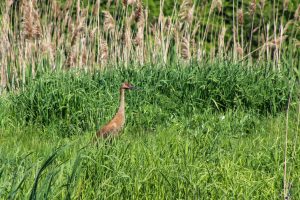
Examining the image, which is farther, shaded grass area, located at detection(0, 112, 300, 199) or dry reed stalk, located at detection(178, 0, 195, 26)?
dry reed stalk, located at detection(178, 0, 195, 26)

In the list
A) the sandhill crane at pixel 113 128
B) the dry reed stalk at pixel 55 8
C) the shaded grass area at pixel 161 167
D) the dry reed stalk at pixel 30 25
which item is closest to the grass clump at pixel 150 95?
the dry reed stalk at pixel 30 25

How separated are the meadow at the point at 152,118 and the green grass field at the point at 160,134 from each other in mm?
13

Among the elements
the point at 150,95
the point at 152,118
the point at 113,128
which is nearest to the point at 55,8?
the point at 150,95

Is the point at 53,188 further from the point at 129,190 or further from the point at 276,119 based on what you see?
the point at 276,119

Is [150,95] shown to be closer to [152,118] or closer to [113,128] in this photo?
[152,118]

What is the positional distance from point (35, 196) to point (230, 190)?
1.56 meters

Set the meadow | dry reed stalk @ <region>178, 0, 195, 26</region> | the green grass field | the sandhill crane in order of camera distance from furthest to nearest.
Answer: dry reed stalk @ <region>178, 0, 195, 26</region> < the sandhill crane < the meadow < the green grass field

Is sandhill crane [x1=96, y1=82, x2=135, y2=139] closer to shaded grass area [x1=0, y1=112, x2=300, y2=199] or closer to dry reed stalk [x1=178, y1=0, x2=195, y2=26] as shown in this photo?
shaded grass area [x1=0, y1=112, x2=300, y2=199]

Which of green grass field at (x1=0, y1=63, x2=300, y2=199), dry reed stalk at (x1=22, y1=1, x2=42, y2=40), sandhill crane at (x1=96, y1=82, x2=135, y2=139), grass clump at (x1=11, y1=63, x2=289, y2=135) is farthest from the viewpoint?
dry reed stalk at (x1=22, y1=1, x2=42, y2=40)

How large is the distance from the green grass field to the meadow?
0.01 metres

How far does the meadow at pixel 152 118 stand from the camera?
4.88 meters

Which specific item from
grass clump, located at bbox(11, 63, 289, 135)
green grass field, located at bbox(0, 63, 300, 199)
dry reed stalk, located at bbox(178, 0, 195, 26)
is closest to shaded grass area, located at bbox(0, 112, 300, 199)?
green grass field, located at bbox(0, 63, 300, 199)

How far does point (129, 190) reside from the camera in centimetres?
475

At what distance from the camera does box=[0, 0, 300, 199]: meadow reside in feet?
16.0
